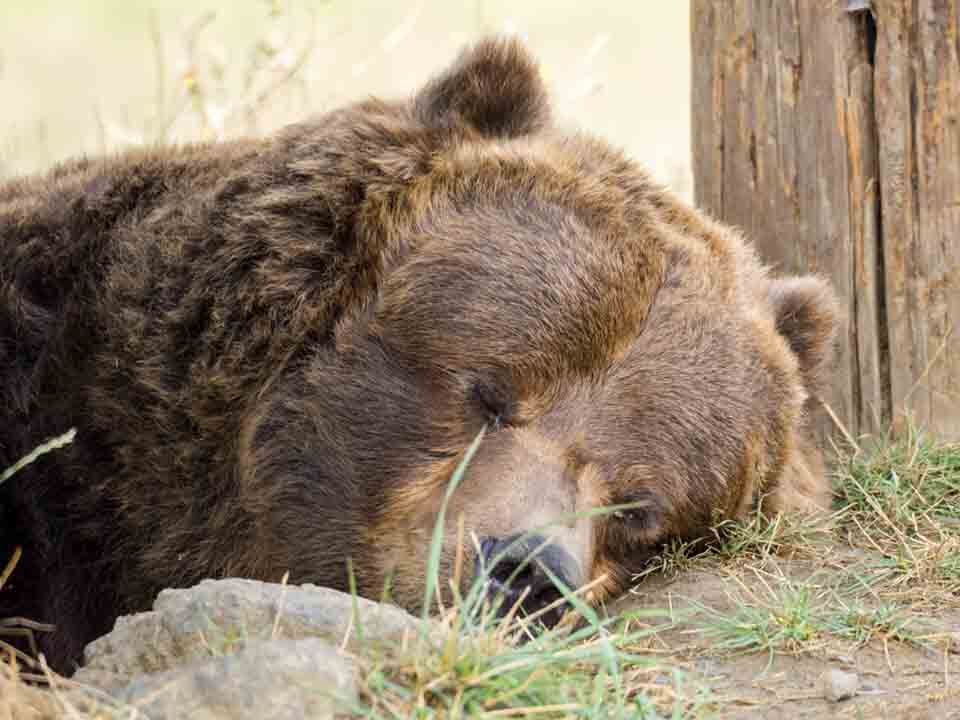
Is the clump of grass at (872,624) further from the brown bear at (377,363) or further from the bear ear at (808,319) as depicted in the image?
the bear ear at (808,319)

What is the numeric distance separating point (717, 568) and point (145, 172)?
214cm

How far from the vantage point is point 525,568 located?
3311mm

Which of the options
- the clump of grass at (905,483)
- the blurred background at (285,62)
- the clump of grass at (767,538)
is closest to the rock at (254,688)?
the clump of grass at (767,538)

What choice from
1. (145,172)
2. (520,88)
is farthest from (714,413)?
(145,172)

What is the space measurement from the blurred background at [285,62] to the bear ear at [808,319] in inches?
133

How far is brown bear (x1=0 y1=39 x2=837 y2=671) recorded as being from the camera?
3660 mm

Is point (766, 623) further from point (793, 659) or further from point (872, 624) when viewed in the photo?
point (872, 624)

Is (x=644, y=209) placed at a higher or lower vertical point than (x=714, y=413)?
higher

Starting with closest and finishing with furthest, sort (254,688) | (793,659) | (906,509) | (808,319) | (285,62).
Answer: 1. (254,688)
2. (793,659)
3. (808,319)
4. (906,509)
5. (285,62)

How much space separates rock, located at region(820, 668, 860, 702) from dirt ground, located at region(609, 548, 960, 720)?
0.01 meters

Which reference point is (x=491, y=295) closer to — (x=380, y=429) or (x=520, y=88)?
(x=380, y=429)

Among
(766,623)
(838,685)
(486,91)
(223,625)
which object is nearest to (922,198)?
(486,91)

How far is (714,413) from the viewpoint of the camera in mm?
3826

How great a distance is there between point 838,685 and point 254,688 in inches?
56.6
